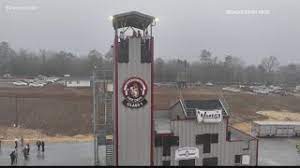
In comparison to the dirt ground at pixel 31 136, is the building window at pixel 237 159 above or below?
A: above

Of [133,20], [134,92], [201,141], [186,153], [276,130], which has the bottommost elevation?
[276,130]

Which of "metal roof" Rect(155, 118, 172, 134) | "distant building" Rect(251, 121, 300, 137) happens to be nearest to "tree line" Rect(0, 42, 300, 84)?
"distant building" Rect(251, 121, 300, 137)

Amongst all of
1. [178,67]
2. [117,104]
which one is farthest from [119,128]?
[178,67]

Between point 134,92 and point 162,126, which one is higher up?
point 134,92

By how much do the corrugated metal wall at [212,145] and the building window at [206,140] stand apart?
0.32 ft

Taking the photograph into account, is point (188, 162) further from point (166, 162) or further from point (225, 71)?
point (225, 71)

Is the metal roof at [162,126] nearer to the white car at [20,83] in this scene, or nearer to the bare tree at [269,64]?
the white car at [20,83]

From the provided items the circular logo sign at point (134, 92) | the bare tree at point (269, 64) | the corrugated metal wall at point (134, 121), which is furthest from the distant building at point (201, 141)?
the bare tree at point (269, 64)

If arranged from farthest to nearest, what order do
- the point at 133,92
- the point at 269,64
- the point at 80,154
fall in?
the point at 269,64
the point at 80,154
the point at 133,92

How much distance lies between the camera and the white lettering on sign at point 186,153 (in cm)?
1264

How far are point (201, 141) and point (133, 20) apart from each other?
4.37m

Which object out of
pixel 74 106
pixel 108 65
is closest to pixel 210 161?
pixel 74 106

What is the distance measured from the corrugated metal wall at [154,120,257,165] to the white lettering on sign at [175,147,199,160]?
3.7 inches

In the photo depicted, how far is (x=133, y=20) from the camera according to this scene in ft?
36.7
